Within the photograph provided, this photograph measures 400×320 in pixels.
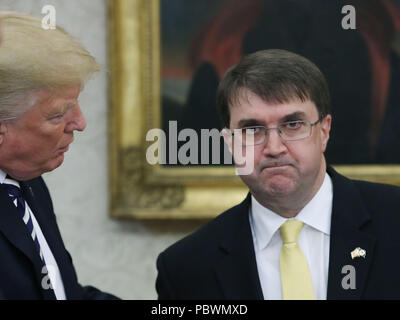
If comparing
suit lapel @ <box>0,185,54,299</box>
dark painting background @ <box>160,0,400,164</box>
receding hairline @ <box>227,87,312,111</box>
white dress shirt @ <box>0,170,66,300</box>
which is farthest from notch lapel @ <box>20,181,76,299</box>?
dark painting background @ <box>160,0,400,164</box>

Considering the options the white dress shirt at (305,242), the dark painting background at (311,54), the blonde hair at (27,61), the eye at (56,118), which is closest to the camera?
the blonde hair at (27,61)

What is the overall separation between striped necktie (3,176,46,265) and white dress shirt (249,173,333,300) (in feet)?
2.24

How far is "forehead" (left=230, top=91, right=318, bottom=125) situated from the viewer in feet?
6.12

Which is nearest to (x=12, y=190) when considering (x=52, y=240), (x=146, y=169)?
(x=52, y=240)

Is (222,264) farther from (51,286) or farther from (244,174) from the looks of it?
(51,286)

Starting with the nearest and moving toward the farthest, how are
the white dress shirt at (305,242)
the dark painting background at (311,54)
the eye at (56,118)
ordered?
the eye at (56,118), the white dress shirt at (305,242), the dark painting background at (311,54)

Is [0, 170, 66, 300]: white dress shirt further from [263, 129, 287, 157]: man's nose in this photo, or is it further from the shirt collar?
[263, 129, 287, 157]: man's nose

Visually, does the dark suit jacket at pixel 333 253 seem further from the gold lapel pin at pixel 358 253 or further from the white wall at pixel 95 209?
the white wall at pixel 95 209

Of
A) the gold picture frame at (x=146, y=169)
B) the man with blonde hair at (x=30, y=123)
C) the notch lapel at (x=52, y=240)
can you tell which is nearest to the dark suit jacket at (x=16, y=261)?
the man with blonde hair at (x=30, y=123)

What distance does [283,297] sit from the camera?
179 centimetres

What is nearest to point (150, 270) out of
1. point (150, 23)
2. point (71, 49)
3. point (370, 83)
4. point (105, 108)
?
point (105, 108)

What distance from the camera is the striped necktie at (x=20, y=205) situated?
177 centimetres

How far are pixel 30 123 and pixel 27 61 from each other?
180 mm

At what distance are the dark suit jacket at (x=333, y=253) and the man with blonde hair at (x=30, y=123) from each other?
42cm
